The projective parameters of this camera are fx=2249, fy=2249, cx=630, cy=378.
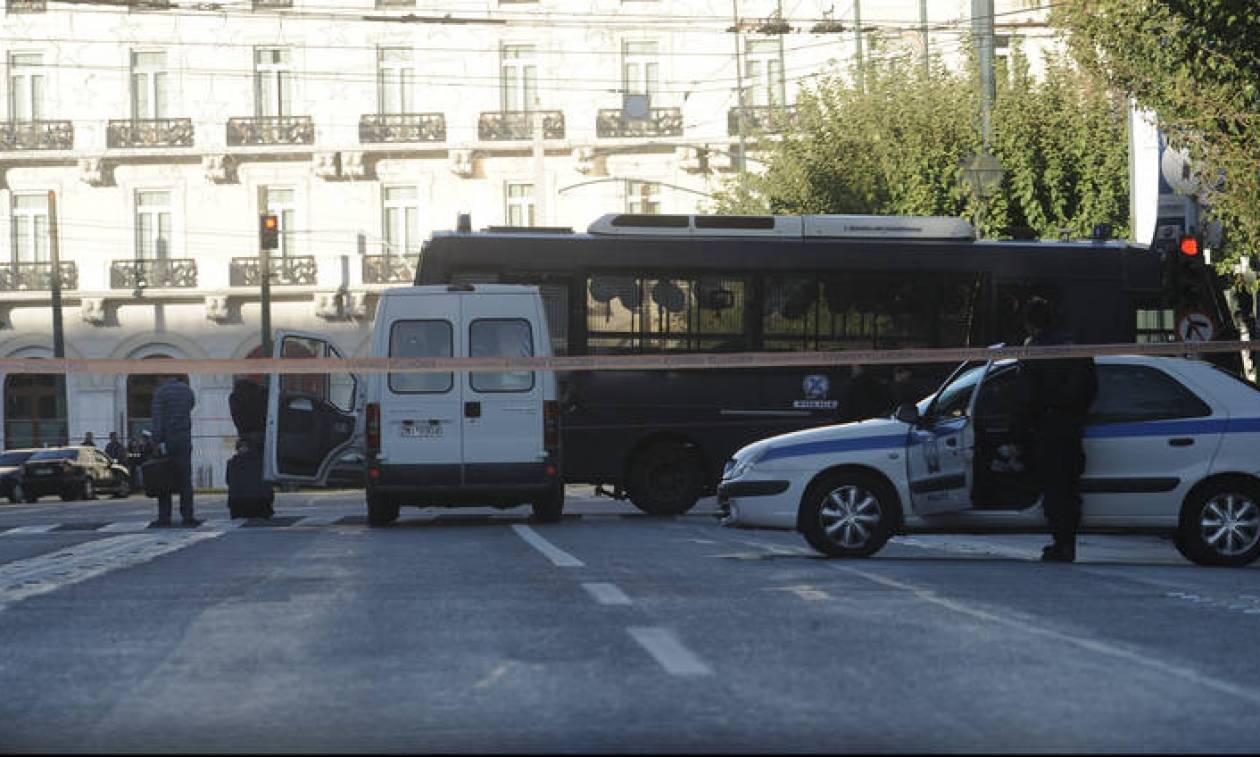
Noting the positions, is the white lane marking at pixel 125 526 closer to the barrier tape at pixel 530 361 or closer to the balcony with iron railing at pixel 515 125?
Answer: the barrier tape at pixel 530 361

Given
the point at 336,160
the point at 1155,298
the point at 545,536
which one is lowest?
the point at 545,536

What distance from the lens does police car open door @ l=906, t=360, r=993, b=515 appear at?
15516 millimetres

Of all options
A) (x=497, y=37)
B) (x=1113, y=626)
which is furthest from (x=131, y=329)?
(x=1113, y=626)

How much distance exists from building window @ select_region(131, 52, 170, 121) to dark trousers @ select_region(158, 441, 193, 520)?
111 ft

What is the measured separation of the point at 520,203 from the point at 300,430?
3230cm

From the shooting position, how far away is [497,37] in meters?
55.9

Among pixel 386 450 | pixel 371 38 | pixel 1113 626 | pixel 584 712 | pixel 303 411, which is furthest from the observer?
pixel 371 38

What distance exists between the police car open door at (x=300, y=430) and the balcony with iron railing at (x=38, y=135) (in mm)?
32764

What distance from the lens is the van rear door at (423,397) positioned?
2188 centimetres

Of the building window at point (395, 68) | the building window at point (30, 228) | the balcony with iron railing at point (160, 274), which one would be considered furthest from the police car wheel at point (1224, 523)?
the building window at point (30, 228)

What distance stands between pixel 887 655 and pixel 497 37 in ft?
157

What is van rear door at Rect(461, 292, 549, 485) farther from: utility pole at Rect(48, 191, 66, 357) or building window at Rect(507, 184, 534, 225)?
building window at Rect(507, 184, 534, 225)

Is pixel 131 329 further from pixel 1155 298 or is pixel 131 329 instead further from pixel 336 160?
pixel 1155 298

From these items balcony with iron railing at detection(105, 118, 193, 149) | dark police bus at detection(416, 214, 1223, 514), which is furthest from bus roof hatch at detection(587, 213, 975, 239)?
balcony with iron railing at detection(105, 118, 193, 149)
